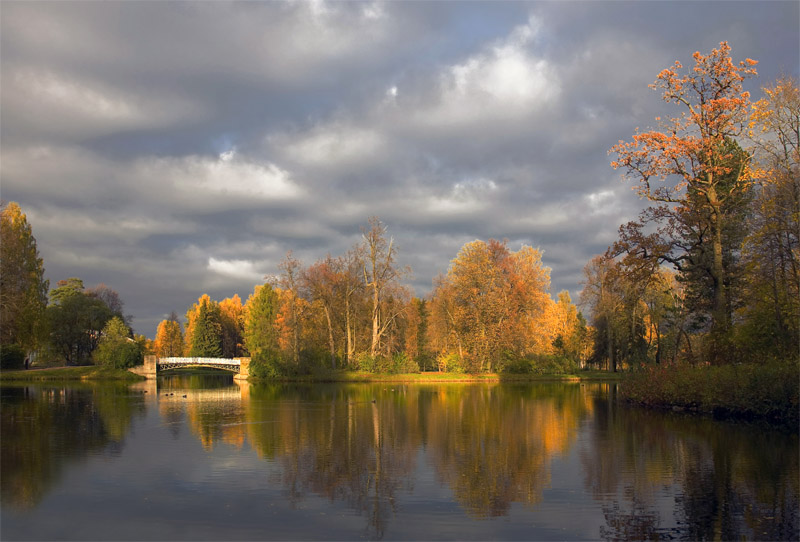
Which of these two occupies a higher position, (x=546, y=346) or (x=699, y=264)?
(x=699, y=264)

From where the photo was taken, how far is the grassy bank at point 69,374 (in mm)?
67688

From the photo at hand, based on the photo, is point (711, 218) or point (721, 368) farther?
point (711, 218)

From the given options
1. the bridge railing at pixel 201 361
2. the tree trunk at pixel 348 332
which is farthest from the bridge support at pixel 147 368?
the tree trunk at pixel 348 332

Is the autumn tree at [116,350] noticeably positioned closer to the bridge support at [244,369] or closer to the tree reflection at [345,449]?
the bridge support at [244,369]

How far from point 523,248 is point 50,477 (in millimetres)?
60839

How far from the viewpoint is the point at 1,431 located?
22625 millimetres

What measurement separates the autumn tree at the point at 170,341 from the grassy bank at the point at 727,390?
11813 centimetres

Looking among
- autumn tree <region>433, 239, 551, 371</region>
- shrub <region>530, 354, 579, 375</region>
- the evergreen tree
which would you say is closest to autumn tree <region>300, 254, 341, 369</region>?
autumn tree <region>433, 239, 551, 371</region>

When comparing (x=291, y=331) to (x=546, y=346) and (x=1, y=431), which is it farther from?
(x=1, y=431)

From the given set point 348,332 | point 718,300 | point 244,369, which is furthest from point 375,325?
point 718,300

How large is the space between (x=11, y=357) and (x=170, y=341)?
63.6m

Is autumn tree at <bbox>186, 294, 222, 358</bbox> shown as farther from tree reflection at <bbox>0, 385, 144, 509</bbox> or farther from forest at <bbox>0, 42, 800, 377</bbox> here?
tree reflection at <bbox>0, 385, 144, 509</bbox>

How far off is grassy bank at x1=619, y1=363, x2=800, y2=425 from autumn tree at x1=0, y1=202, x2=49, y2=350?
44644 millimetres

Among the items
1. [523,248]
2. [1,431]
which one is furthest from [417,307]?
[1,431]
